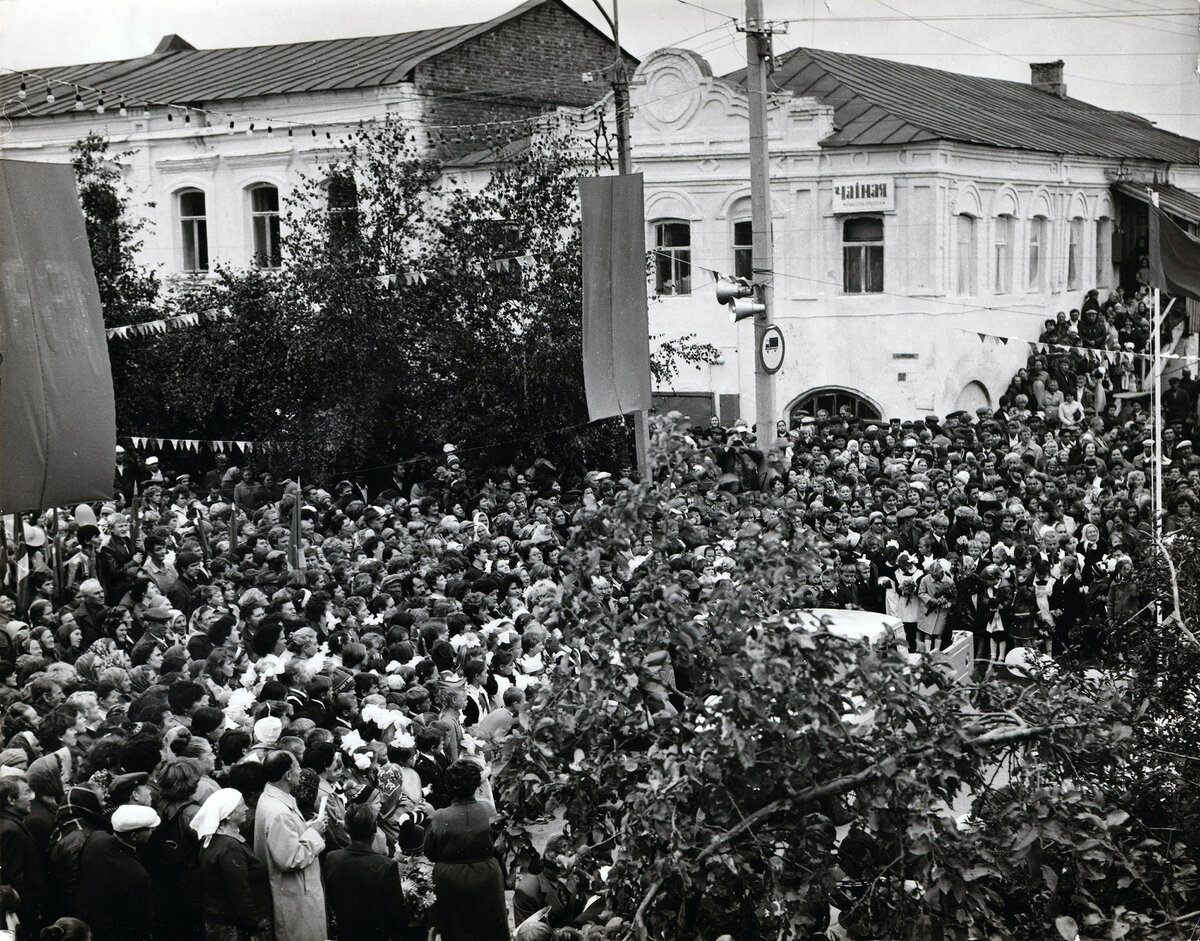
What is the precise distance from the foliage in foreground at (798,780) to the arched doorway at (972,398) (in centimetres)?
2294

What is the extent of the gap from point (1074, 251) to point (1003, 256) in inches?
164

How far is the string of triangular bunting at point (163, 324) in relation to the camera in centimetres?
2379

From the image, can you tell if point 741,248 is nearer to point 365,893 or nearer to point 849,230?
point 849,230

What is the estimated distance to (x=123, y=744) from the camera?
855cm

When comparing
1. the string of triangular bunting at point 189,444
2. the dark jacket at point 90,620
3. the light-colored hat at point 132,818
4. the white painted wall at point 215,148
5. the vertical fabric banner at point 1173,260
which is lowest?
the dark jacket at point 90,620

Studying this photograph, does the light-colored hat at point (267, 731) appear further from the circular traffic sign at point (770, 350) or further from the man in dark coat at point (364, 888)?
the circular traffic sign at point (770, 350)

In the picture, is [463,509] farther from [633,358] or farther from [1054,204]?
[1054,204]

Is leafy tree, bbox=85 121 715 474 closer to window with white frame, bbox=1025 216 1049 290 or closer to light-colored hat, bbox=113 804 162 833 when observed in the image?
window with white frame, bbox=1025 216 1049 290

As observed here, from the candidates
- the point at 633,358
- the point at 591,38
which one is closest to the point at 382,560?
the point at 633,358

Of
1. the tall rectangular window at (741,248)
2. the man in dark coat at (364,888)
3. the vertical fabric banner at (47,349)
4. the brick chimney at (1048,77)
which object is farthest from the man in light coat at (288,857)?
the brick chimney at (1048,77)

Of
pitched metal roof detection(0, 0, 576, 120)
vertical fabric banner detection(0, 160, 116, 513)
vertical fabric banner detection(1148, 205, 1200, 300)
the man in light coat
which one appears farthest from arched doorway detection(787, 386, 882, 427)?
the man in light coat

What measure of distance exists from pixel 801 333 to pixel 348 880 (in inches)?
858

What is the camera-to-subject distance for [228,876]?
7633mm

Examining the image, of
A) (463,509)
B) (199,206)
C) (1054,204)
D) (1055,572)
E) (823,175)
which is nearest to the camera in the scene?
(1055,572)
